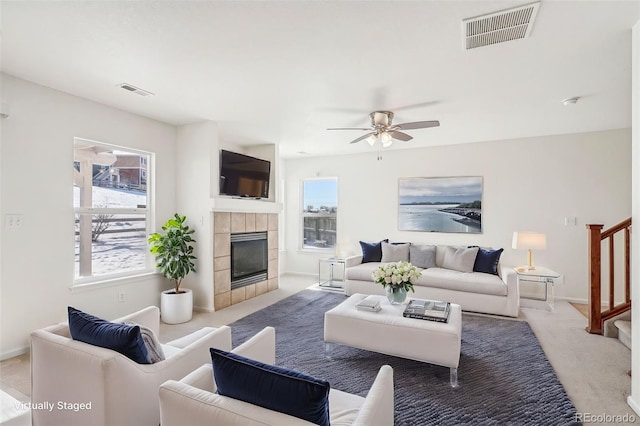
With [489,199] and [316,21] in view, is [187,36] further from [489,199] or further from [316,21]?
[489,199]

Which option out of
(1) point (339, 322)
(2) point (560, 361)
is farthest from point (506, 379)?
(1) point (339, 322)

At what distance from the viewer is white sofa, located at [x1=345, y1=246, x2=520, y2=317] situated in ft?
12.9

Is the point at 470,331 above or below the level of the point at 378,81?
below

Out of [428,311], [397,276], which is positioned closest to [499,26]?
[397,276]

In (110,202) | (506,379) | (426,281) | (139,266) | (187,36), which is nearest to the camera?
(187,36)

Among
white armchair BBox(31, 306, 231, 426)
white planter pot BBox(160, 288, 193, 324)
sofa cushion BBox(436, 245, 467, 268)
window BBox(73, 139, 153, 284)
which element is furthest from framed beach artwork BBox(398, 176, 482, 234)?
white armchair BBox(31, 306, 231, 426)

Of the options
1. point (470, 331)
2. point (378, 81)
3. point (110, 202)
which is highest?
point (378, 81)

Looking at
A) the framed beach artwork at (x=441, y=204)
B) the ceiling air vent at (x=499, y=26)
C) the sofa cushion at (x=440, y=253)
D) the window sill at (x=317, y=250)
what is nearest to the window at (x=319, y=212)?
the window sill at (x=317, y=250)

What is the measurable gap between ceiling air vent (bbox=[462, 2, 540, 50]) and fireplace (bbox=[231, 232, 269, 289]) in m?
3.70

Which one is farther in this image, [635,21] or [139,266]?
[139,266]

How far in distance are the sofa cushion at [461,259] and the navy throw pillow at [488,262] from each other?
2.9 inches

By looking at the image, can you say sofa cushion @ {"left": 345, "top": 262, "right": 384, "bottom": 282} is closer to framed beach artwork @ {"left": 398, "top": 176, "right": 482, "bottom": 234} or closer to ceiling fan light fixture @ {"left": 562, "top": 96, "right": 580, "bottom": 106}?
framed beach artwork @ {"left": 398, "top": 176, "right": 482, "bottom": 234}

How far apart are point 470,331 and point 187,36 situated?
384cm

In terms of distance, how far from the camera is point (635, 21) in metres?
1.99
